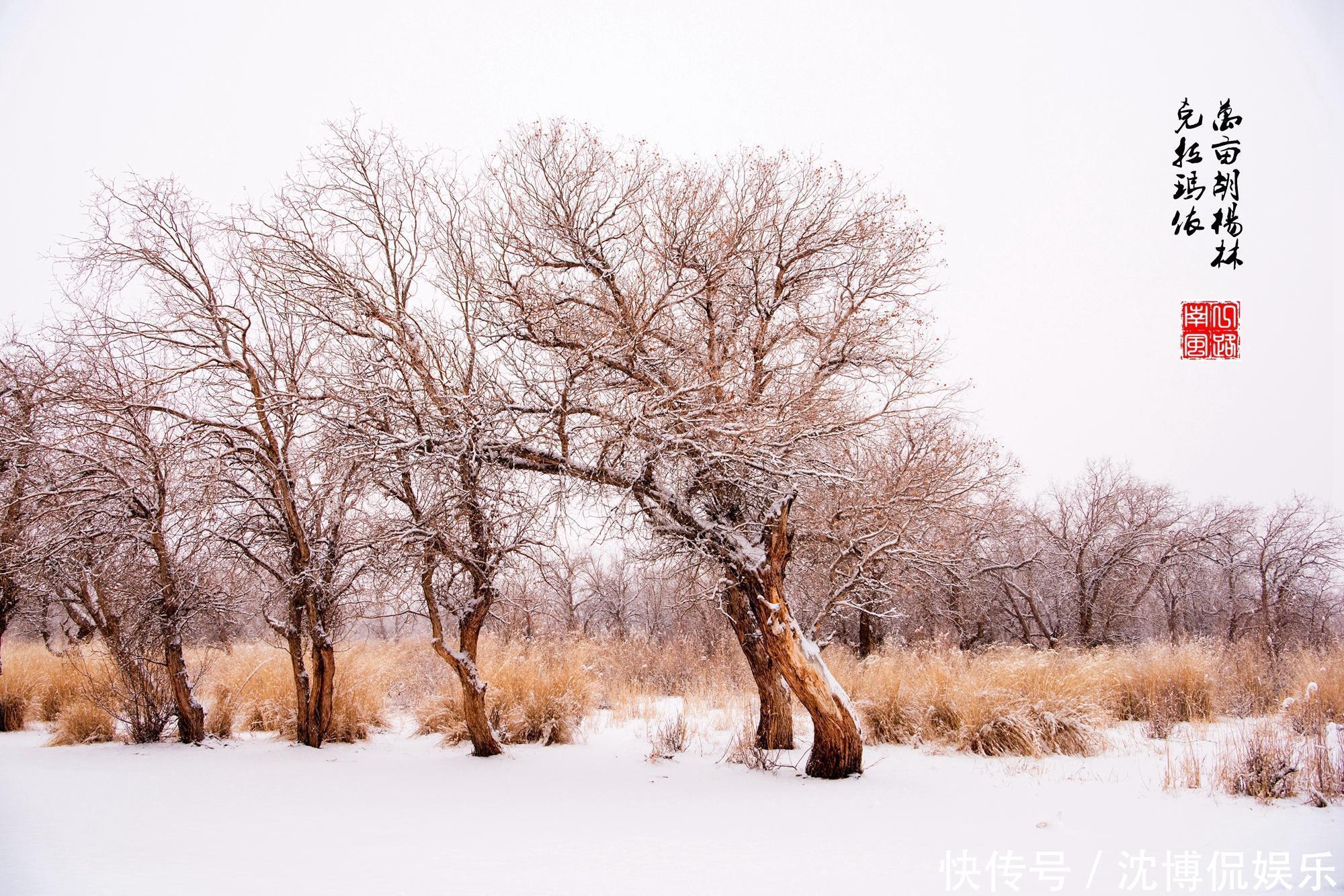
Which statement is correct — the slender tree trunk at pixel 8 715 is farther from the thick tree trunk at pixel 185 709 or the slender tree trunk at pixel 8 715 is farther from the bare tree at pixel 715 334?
the bare tree at pixel 715 334

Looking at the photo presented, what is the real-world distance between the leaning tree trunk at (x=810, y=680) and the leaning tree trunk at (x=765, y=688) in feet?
2.84

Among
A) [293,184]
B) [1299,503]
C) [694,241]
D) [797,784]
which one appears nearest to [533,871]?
[797,784]

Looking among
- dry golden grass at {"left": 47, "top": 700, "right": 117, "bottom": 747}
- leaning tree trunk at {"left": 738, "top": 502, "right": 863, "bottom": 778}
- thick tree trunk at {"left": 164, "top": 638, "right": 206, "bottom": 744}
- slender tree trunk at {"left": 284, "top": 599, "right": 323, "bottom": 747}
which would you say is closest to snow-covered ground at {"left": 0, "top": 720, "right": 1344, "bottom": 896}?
leaning tree trunk at {"left": 738, "top": 502, "right": 863, "bottom": 778}

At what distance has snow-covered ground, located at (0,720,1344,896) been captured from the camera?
3914 millimetres

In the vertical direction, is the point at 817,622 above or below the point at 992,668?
above

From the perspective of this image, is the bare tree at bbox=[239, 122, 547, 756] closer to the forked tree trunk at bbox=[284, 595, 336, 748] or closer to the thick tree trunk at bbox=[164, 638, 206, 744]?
the forked tree trunk at bbox=[284, 595, 336, 748]

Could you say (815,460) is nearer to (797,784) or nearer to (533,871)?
(797,784)

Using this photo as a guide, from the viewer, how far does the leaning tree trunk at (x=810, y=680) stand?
6.47m

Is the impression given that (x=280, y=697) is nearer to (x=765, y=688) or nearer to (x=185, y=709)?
(x=185, y=709)

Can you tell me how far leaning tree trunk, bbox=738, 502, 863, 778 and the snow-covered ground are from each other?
30cm

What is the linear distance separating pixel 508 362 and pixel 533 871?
4.23 meters

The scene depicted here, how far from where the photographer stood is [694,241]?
7641mm

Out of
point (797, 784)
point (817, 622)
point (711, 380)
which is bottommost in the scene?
point (797, 784)

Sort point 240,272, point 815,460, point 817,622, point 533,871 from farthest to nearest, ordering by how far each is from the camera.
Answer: point 240,272 → point 817,622 → point 815,460 → point 533,871
